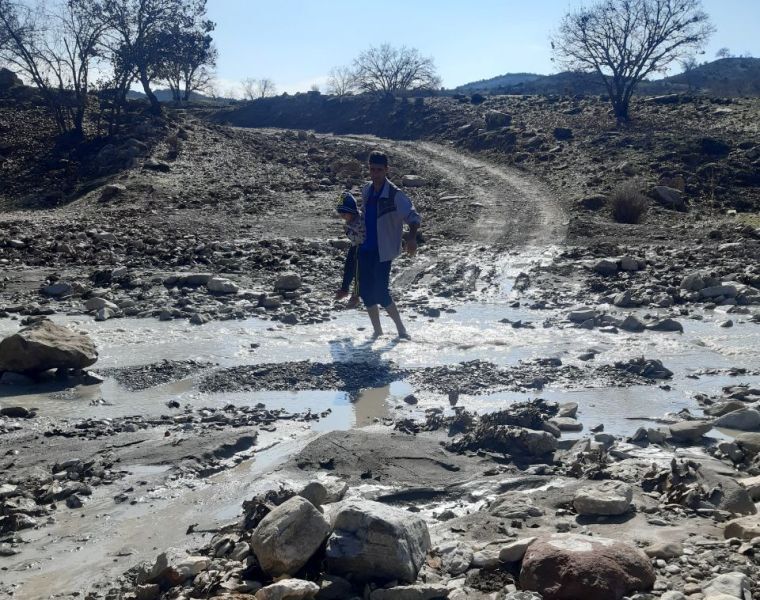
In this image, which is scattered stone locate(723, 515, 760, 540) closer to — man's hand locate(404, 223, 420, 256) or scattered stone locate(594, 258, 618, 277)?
man's hand locate(404, 223, 420, 256)

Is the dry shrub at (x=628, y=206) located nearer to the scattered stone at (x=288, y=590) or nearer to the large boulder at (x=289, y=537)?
the large boulder at (x=289, y=537)

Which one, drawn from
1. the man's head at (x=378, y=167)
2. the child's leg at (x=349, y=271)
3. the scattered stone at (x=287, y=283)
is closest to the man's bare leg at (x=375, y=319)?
the child's leg at (x=349, y=271)

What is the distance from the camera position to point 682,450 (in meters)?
4.96

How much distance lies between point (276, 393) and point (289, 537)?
10.5 feet

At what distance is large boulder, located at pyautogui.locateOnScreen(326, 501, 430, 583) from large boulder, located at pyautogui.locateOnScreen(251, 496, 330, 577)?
7 centimetres

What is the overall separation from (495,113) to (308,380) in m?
24.8

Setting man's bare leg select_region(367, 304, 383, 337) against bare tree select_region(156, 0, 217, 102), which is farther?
bare tree select_region(156, 0, 217, 102)

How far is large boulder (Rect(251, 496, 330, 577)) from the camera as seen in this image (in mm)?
3223

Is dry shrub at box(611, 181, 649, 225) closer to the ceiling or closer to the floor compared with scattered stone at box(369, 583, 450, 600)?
closer to the ceiling

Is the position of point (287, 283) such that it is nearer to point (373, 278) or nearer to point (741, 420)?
point (373, 278)

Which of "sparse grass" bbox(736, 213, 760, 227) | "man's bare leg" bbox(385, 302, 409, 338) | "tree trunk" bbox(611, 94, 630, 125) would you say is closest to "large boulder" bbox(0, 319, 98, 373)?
"man's bare leg" bbox(385, 302, 409, 338)

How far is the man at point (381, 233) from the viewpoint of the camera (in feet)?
24.9

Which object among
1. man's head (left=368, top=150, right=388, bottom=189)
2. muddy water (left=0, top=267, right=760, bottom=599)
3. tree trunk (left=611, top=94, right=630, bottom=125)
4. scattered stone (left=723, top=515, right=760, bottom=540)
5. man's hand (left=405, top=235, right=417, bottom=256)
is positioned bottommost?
muddy water (left=0, top=267, right=760, bottom=599)

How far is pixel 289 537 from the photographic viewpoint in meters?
3.25
